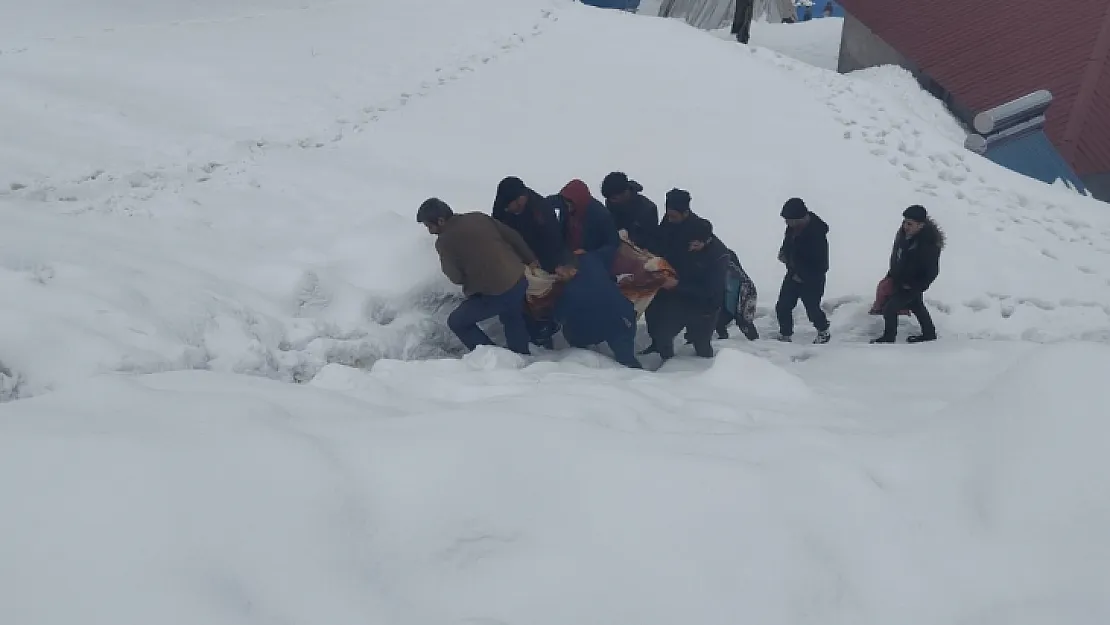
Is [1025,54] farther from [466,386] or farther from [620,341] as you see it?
[466,386]

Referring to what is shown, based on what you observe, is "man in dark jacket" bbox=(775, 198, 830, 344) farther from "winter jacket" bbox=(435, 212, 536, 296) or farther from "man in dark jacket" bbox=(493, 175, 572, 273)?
"winter jacket" bbox=(435, 212, 536, 296)

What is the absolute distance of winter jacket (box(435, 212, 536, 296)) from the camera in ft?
16.5

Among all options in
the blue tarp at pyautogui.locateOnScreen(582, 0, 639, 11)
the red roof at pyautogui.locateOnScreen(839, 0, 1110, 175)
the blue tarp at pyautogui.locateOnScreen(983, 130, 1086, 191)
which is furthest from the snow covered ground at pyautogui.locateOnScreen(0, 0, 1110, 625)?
the blue tarp at pyautogui.locateOnScreen(582, 0, 639, 11)

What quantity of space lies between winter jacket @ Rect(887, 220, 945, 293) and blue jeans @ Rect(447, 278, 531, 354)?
10.7ft

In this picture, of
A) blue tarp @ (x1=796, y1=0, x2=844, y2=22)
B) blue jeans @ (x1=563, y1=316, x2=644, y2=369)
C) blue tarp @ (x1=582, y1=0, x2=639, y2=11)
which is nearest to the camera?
blue jeans @ (x1=563, y1=316, x2=644, y2=369)

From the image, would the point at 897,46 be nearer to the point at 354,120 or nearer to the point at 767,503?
the point at 354,120

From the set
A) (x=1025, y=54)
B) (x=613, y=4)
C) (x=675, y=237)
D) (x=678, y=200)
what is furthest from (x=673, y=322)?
(x=613, y=4)

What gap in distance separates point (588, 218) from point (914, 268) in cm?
280

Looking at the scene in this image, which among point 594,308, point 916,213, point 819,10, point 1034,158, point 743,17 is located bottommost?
point 594,308

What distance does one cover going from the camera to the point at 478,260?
505 cm

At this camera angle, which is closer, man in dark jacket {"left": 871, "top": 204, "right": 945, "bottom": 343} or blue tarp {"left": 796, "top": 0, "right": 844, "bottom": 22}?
man in dark jacket {"left": 871, "top": 204, "right": 945, "bottom": 343}

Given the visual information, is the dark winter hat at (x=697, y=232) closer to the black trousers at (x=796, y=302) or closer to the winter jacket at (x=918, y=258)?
the black trousers at (x=796, y=302)

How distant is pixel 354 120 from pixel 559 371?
238 inches

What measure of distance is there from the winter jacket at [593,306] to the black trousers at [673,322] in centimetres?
41
